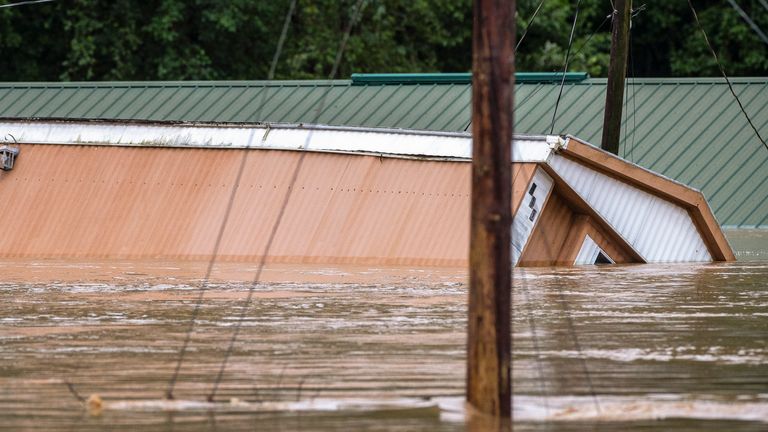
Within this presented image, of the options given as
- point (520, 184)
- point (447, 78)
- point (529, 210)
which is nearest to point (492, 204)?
point (520, 184)

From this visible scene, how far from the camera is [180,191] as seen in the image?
18156 mm

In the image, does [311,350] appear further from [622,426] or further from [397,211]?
[397,211]

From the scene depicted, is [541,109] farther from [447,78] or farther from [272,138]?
[272,138]

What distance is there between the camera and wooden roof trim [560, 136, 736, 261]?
17.2m

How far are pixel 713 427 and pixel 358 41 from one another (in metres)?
30.2

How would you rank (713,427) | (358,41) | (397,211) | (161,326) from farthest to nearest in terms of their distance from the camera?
(358,41) < (397,211) < (161,326) < (713,427)

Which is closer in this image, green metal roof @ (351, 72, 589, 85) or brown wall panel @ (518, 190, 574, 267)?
brown wall panel @ (518, 190, 574, 267)

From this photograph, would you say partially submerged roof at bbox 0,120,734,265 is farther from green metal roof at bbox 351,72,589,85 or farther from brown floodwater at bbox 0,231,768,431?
green metal roof at bbox 351,72,589,85

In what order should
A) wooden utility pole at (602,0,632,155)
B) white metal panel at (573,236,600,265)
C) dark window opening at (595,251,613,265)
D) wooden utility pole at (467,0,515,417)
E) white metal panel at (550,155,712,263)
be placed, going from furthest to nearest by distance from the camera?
1. wooden utility pole at (602,0,632,155)
2. dark window opening at (595,251,613,265)
3. white metal panel at (573,236,600,265)
4. white metal panel at (550,155,712,263)
5. wooden utility pole at (467,0,515,417)

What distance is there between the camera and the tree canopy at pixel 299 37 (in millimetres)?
35844

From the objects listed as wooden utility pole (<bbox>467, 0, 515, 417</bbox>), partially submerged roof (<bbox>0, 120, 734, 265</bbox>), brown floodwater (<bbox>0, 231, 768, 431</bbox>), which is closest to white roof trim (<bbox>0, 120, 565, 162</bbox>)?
partially submerged roof (<bbox>0, 120, 734, 265</bbox>)

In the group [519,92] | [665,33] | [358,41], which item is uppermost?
[665,33]

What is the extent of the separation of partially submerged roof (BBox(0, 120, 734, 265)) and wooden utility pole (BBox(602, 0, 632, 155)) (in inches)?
84.8

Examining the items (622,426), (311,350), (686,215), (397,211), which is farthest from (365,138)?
(622,426)
